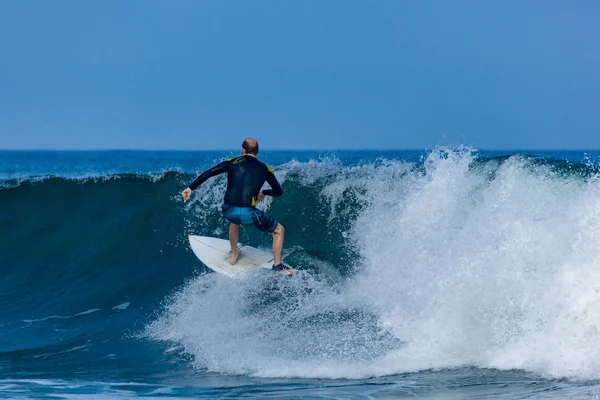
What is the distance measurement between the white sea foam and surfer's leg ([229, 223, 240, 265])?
10.9 inches

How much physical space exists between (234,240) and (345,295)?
1.44 m

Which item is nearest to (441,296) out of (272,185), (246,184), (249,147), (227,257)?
(272,185)

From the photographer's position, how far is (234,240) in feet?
29.3

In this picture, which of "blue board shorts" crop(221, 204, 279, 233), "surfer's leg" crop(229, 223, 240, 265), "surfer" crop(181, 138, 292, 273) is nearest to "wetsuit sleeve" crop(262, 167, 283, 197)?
"surfer" crop(181, 138, 292, 273)

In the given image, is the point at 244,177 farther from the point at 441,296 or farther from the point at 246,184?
the point at 441,296

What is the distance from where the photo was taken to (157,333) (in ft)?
28.6

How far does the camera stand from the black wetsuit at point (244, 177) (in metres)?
8.40

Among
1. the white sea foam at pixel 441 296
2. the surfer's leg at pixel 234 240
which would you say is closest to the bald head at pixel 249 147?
the surfer's leg at pixel 234 240

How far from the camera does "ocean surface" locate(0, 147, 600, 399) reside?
6.29 metres

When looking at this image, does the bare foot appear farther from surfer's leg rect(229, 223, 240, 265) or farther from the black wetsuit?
the black wetsuit

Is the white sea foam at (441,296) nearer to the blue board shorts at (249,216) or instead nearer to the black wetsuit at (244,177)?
the blue board shorts at (249,216)

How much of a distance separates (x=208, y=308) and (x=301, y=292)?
1056 millimetres

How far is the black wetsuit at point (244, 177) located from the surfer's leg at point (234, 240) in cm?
48

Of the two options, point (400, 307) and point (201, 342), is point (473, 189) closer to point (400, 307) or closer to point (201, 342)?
point (400, 307)
